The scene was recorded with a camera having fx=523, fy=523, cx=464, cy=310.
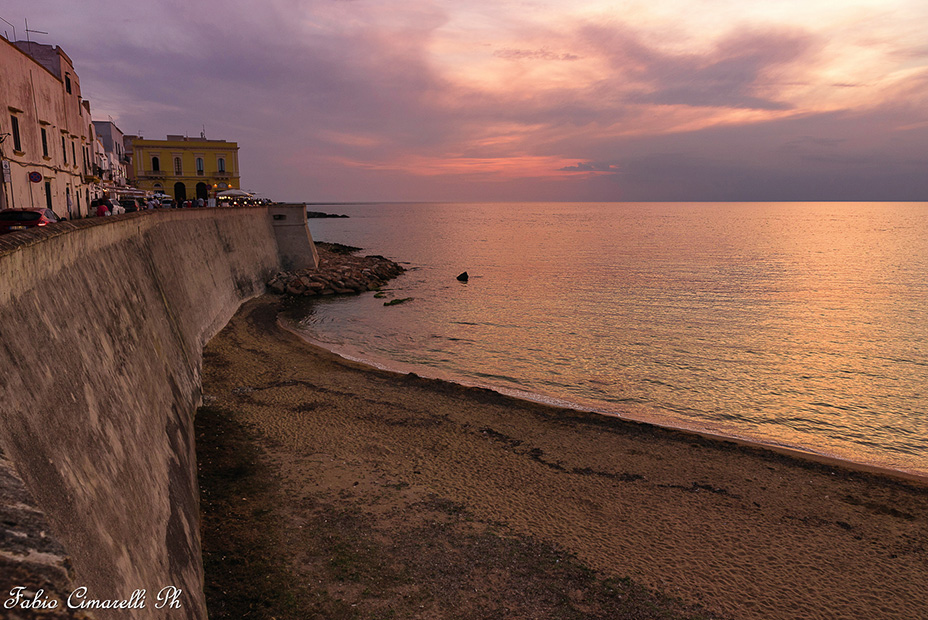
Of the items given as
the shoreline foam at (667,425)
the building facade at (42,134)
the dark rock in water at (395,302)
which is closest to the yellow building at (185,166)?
the building facade at (42,134)

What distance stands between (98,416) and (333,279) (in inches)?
1510

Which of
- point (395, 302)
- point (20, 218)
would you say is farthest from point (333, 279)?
point (20, 218)

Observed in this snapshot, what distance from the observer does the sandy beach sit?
8.80m

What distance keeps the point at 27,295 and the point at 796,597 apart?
12.2m

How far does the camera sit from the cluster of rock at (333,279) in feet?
133

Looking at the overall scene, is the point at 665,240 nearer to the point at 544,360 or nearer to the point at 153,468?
the point at 544,360

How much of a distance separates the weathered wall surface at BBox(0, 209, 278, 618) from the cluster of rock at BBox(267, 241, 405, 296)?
89.7ft

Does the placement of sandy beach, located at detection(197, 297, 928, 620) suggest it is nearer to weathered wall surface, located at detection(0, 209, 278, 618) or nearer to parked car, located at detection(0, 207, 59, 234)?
weathered wall surface, located at detection(0, 209, 278, 618)

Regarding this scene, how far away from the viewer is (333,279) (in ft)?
144

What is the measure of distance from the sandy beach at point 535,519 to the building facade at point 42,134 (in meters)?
14.5

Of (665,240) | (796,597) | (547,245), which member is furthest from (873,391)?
(665,240)

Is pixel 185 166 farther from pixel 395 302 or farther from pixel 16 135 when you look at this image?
pixel 16 135

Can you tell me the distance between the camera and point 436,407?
17609mm

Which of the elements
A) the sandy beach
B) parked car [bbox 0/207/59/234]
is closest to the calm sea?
the sandy beach
